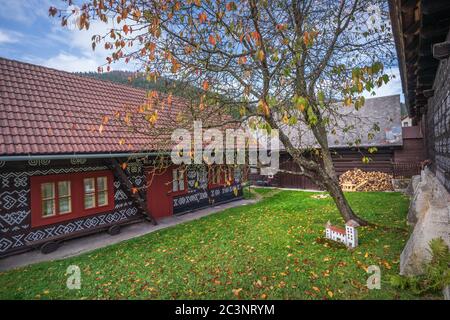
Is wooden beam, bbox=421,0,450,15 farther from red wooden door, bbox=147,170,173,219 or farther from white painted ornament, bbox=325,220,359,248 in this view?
red wooden door, bbox=147,170,173,219

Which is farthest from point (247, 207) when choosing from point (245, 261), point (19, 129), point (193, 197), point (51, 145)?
point (19, 129)

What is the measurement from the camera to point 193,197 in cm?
1205

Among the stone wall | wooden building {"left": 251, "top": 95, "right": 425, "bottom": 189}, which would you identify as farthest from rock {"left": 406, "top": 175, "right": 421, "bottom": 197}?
the stone wall

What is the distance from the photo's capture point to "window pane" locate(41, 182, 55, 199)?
756 centimetres

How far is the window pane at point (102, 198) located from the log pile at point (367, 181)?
40.6ft

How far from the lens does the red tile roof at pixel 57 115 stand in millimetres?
6941

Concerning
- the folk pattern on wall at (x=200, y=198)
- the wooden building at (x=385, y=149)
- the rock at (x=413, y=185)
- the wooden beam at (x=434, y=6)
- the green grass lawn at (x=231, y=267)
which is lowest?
the green grass lawn at (x=231, y=267)

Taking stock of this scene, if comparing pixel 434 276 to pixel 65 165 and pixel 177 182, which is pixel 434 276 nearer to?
pixel 65 165

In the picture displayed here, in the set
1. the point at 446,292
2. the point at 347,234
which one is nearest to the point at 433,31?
the point at 446,292

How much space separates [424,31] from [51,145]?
8502mm

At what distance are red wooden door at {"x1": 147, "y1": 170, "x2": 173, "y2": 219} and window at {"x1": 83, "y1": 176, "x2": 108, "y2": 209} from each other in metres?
1.64

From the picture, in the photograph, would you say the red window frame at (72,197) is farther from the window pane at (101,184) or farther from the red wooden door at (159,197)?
the red wooden door at (159,197)

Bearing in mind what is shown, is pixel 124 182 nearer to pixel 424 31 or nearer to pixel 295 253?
pixel 295 253

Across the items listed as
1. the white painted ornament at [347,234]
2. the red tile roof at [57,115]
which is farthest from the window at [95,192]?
the white painted ornament at [347,234]
